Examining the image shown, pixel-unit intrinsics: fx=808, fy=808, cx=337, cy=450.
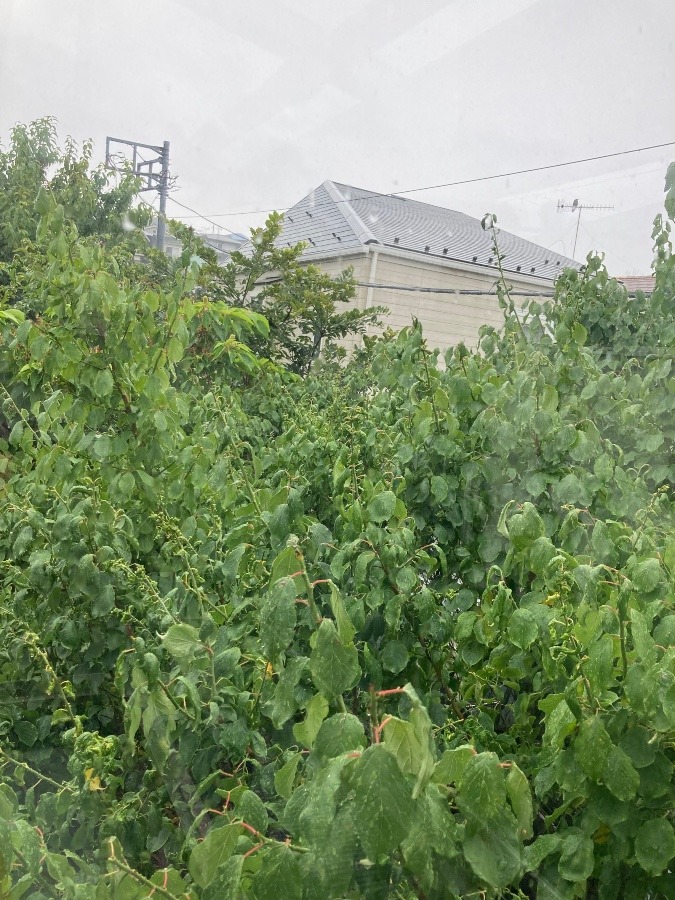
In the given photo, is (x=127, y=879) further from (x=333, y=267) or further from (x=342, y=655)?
(x=333, y=267)

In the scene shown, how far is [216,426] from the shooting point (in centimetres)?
209

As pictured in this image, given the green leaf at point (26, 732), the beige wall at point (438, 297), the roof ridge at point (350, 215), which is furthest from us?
the roof ridge at point (350, 215)

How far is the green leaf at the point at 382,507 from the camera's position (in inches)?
48.9

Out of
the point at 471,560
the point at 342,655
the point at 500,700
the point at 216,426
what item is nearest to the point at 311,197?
the point at 216,426

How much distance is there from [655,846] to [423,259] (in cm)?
356

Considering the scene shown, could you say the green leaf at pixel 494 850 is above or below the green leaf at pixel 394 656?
below

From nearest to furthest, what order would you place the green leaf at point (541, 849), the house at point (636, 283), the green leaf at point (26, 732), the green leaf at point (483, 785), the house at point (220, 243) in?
the green leaf at point (483, 785), the green leaf at point (541, 849), the green leaf at point (26, 732), the house at point (636, 283), the house at point (220, 243)

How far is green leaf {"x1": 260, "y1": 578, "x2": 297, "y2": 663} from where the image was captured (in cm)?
81

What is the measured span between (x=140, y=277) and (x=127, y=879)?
151 inches

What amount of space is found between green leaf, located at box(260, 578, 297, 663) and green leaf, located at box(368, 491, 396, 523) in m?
0.44

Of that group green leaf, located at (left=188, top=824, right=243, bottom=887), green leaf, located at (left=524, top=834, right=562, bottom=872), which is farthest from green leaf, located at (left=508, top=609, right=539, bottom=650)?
green leaf, located at (left=188, top=824, right=243, bottom=887)

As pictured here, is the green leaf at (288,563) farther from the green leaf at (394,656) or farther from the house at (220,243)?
the house at (220,243)

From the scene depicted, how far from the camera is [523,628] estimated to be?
3.54 ft

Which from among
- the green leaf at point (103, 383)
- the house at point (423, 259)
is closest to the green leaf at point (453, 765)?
the green leaf at point (103, 383)
